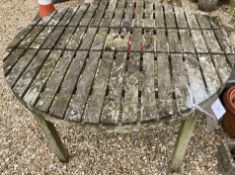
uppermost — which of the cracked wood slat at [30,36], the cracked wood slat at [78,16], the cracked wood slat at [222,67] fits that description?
the cracked wood slat at [30,36]

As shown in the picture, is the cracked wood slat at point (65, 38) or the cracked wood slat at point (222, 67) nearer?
the cracked wood slat at point (222, 67)

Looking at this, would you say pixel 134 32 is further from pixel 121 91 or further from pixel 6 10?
pixel 6 10

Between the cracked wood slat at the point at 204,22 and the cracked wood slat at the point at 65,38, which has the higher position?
the cracked wood slat at the point at 65,38

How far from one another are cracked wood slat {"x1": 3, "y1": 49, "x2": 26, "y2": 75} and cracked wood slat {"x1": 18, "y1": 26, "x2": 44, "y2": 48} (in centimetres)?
10

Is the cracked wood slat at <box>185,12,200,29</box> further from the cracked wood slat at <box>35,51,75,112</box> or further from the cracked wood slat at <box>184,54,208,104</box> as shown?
the cracked wood slat at <box>35,51,75,112</box>

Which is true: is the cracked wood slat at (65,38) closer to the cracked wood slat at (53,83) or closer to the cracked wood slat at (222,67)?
the cracked wood slat at (53,83)

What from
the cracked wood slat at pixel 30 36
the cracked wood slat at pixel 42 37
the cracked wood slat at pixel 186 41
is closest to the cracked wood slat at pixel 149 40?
the cracked wood slat at pixel 186 41

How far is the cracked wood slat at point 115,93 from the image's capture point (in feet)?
6.31

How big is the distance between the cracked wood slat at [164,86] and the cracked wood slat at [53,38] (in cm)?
98

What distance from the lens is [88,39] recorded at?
2725mm

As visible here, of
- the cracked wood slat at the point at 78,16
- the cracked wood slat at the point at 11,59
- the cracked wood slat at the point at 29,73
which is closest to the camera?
the cracked wood slat at the point at 29,73

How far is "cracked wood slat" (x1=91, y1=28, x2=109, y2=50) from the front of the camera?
261 centimetres

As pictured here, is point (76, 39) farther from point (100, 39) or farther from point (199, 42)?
point (199, 42)

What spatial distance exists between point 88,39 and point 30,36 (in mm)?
566
